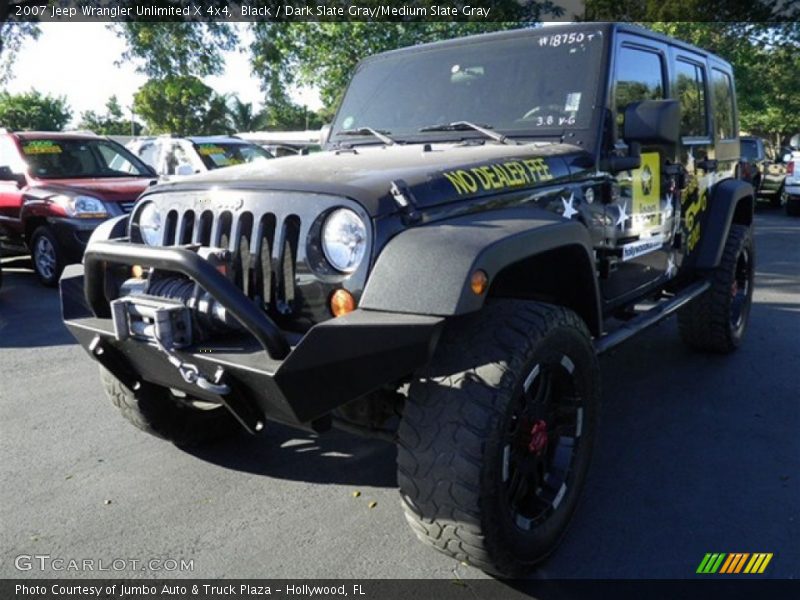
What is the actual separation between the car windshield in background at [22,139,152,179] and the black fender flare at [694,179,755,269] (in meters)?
6.97

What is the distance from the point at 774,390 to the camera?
4.46m

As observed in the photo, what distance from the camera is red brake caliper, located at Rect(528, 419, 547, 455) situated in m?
2.64

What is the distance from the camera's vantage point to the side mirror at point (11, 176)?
822 centimetres

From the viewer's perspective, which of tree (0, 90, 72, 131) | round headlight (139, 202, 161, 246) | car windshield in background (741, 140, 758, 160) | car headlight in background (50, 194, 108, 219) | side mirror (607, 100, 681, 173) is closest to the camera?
round headlight (139, 202, 161, 246)

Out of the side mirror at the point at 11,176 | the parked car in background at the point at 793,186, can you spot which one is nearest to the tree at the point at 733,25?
the parked car in background at the point at 793,186

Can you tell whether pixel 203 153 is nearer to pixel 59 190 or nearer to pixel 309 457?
pixel 59 190

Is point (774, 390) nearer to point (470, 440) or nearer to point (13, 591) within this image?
point (470, 440)

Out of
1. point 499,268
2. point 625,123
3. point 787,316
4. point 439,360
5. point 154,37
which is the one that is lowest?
point 787,316

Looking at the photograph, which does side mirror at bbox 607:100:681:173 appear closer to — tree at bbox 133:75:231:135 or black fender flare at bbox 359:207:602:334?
black fender flare at bbox 359:207:602:334

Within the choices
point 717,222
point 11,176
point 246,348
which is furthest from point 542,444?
point 11,176

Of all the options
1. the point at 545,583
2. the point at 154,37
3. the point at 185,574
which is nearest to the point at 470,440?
the point at 545,583

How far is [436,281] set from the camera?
2.15m

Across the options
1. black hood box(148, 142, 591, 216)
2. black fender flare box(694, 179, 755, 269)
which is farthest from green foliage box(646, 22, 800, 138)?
black hood box(148, 142, 591, 216)

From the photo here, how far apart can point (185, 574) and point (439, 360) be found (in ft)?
4.22
